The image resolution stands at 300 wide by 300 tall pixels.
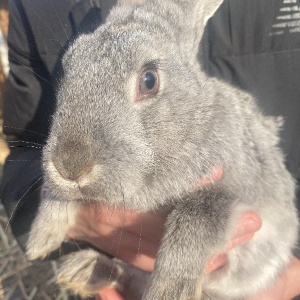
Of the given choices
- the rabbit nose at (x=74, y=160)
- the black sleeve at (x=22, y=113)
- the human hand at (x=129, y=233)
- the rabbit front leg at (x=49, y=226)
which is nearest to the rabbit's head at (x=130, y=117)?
the rabbit nose at (x=74, y=160)

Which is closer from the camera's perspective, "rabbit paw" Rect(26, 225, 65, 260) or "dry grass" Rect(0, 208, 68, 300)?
"rabbit paw" Rect(26, 225, 65, 260)

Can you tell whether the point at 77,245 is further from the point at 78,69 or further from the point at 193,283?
the point at 78,69

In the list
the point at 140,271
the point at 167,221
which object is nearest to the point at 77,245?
the point at 140,271

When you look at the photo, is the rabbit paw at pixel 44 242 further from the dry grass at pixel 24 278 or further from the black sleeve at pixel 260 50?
the dry grass at pixel 24 278

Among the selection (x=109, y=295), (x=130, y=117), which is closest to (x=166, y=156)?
(x=130, y=117)

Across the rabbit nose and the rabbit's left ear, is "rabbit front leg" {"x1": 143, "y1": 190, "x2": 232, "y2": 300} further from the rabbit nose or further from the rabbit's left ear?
the rabbit's left ear

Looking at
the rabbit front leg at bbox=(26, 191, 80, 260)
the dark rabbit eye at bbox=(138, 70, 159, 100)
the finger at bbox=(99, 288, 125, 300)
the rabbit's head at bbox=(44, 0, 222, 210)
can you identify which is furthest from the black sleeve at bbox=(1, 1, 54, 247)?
the dark rabbit eye at bbox=(138, 70, 159, 100)

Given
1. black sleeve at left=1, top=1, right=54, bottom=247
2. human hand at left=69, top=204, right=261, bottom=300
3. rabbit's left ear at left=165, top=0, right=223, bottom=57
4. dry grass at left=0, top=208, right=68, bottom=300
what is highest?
rabbit's left ear at left=165, top=0, right=223, bottom=57
